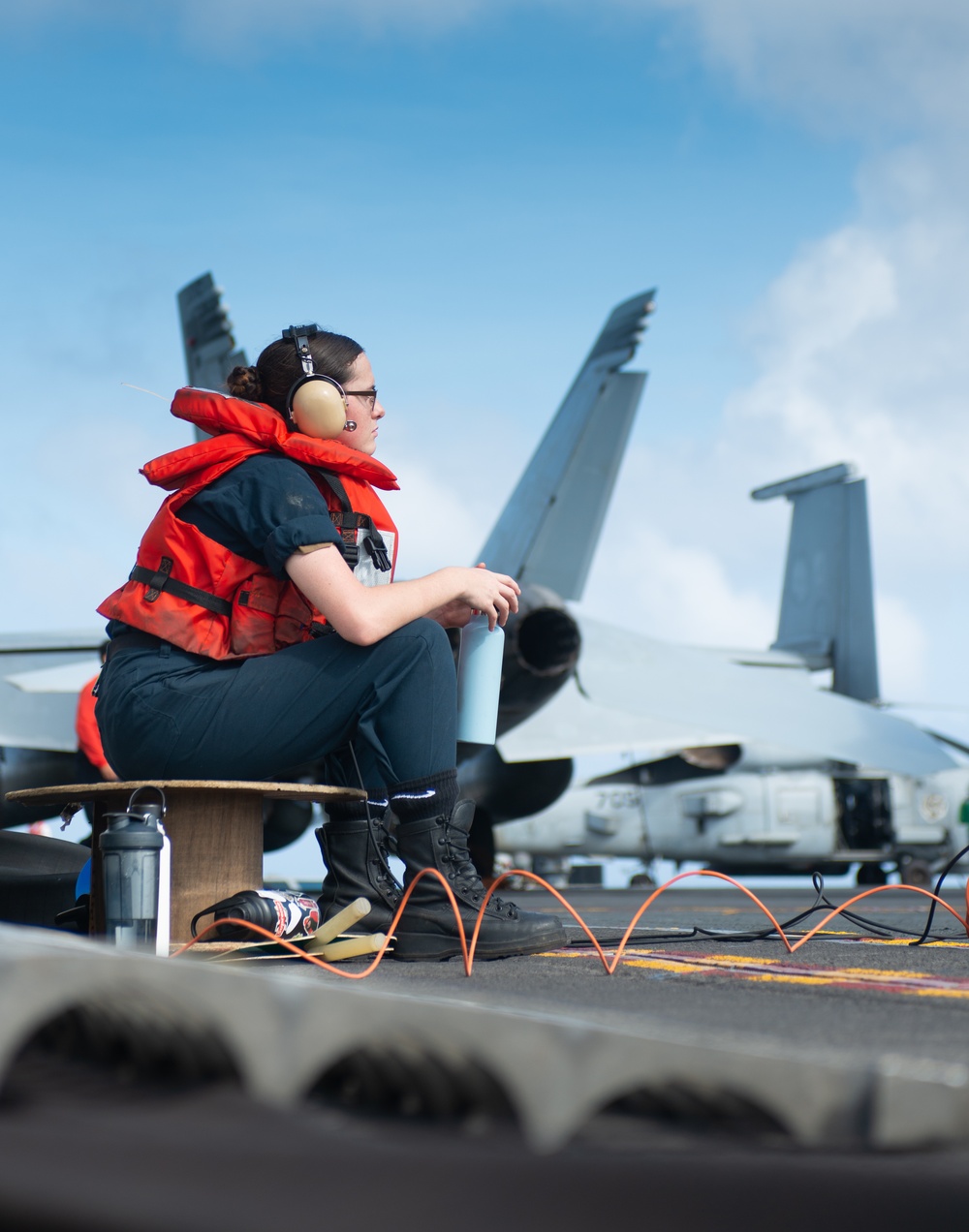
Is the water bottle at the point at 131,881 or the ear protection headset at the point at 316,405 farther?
the ear protection headset at the point at 316,405

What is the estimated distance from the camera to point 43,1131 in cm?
88

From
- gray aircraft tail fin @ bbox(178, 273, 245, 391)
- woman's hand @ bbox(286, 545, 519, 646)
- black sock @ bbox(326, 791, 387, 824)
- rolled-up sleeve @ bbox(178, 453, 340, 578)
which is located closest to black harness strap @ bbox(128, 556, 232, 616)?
rolled-up sleeve @ bbox(178, 453, 340, 578)

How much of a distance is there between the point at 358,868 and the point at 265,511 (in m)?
0.87

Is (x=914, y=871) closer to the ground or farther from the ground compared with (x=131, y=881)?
closer to the ground

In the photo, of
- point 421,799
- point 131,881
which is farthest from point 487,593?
point 131,881

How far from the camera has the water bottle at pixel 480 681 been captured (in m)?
3.06

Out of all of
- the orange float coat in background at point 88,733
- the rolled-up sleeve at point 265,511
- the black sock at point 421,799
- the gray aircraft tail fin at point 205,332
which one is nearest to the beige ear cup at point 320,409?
the rolled-up sleeve at point 265,511

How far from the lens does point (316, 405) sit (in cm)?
296

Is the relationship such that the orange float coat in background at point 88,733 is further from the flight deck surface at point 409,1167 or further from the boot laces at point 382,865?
the flight deck surface at point 409,1167

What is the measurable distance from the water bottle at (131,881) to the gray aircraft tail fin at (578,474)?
406 inches

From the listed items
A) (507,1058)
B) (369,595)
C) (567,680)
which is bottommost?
(507,1058)

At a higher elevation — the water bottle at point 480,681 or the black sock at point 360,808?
the water bottle at point 480,681

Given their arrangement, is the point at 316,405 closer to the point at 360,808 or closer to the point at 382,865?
the point at 360,808

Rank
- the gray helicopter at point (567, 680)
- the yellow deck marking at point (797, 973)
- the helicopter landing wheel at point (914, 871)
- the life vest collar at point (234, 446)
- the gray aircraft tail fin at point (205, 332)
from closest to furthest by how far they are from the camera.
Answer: the yellow deck marking at point (797, 973) < the life vest collar at point (234, 446) < the gray helicopter at point (567, 680) < the gray aircraft tail fin at point (205, 332) < the helicopter landing wheel at point (914, 871)
